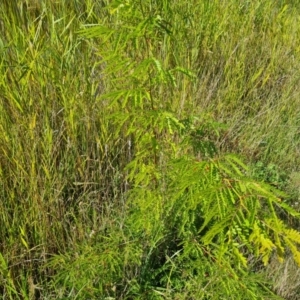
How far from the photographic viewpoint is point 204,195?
2.93ft

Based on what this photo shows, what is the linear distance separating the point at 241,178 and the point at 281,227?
0.43 feet

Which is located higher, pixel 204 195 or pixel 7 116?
pixel 204 195

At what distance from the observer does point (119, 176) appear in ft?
5.11

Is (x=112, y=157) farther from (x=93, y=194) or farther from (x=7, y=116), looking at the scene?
(x=7, y=116)

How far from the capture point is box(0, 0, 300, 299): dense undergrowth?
3.49 ft

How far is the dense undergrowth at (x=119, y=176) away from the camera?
1.06m

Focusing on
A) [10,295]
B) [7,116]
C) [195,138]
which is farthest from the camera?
[7,116]

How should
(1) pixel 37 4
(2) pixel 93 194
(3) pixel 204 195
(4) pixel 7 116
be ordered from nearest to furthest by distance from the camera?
(3) pixel 204 195 < (4) pixel 7 116 < (2) pixel 93 194 < (1) pixel 37 4

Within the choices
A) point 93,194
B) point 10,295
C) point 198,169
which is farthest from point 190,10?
point 10,295

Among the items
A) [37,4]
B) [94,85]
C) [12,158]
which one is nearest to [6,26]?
[37,4]

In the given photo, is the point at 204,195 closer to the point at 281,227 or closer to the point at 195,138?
the point at 281,227

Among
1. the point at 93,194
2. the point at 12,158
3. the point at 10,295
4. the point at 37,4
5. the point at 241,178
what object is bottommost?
the point at 10,295

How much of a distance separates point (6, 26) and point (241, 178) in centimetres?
113

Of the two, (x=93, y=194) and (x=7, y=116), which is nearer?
(x=7, y=116)
